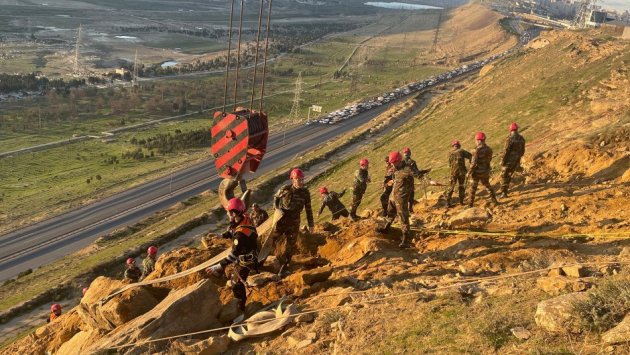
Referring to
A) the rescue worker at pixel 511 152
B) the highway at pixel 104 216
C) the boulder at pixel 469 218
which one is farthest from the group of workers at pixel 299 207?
the highway at pixel 104 216

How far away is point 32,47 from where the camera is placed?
137125 millimetres

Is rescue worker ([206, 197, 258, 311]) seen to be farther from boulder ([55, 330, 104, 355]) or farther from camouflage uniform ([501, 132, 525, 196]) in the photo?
camouflage uniform ([501, 132, 525, 196])

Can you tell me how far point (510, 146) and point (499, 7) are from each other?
180176 mm

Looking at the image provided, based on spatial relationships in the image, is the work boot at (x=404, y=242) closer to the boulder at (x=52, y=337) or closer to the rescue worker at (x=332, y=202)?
the rescue worker at (x=332, y=202)

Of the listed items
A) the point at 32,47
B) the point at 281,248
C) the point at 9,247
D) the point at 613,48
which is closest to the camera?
the point at 281,248

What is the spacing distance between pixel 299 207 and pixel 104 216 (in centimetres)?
4124

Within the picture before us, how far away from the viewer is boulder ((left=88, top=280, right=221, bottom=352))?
26.7ft

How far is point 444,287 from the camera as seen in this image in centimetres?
827

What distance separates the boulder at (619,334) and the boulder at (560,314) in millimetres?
409

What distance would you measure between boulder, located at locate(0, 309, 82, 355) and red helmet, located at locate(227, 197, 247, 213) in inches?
192

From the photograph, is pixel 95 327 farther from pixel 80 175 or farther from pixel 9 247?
pixel 80 175

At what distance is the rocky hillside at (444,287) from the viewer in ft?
21.2

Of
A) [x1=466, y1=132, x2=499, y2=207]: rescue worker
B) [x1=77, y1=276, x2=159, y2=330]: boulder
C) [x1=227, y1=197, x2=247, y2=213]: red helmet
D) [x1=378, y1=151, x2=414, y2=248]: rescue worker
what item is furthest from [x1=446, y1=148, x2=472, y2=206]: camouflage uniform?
[x1=77, y1=276, x2=159, y2=330]: boulder

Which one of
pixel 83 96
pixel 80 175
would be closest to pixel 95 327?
pixel 80 175
